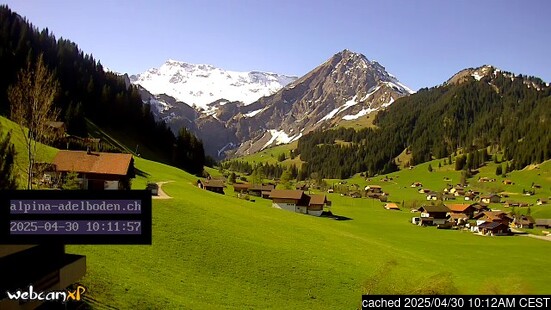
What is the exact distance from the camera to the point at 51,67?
155 metres

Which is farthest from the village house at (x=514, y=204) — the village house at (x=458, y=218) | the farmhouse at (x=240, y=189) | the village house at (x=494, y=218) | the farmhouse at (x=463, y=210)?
the farmhouse at (x=240, y=189)

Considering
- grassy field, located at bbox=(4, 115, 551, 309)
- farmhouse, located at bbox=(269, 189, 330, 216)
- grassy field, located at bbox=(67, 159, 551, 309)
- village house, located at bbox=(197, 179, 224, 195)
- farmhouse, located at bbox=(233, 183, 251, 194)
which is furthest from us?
farmhouse, located at bbox=(233, 183, 251, 194)

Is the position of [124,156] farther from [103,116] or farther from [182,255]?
[103,116]

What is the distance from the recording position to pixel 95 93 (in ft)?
528

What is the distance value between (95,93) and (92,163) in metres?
99.1

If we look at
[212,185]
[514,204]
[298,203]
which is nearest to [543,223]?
[514,204]

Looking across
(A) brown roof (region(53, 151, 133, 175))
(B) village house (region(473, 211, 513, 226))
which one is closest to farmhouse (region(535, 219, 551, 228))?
(B) village house (region(473, 211, 513, 226))

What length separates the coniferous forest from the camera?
14850cm

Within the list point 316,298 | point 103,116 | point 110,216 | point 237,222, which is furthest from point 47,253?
point 103,116

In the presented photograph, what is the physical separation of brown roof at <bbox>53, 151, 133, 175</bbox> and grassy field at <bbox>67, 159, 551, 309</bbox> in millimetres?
7069

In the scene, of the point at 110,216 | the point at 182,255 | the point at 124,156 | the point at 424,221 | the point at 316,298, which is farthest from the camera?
the point at 424,221

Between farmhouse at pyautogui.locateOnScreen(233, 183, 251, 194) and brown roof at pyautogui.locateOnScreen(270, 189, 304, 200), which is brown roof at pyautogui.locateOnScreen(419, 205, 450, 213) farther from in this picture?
farmhouse at pyautogui.locateOnScreen(233, 183, 251, 194)

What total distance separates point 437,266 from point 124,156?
179 feet

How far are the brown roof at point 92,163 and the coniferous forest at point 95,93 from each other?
2804 inches
